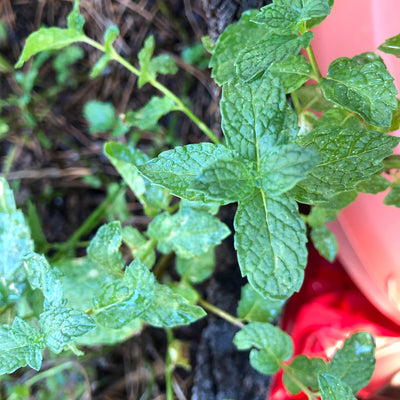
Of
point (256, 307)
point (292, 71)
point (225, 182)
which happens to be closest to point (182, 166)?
point (225, 182)

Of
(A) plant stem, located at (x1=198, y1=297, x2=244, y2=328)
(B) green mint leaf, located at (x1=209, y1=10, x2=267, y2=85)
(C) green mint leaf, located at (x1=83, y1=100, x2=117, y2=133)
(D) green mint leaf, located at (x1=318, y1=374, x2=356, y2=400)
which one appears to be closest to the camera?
(D) green mint leaf, located at (x1=318, y1=374, x2=356, y2=400)

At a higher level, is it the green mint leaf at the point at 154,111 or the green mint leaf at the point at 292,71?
the green mint leaf at the point at 292,71

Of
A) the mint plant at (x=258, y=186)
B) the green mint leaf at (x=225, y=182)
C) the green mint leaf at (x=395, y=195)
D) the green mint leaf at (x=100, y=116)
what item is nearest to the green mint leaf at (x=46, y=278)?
the mint plant at (x=258, y=186)

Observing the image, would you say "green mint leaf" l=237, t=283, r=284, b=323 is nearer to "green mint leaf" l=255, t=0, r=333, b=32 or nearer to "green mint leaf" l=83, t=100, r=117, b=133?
"green mint leaf" l=255, t=0, r=333, b=32

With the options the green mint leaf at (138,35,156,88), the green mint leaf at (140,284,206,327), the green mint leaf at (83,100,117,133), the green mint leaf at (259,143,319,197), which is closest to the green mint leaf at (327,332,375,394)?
the green mint leaf at (140,284,206,327)

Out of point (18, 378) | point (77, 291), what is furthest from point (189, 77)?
point (18, 378)

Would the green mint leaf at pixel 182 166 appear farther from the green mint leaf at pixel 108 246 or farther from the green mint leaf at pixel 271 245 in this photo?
the green mint leaf at pixel 108 246

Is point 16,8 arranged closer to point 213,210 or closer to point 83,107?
point 83,107
